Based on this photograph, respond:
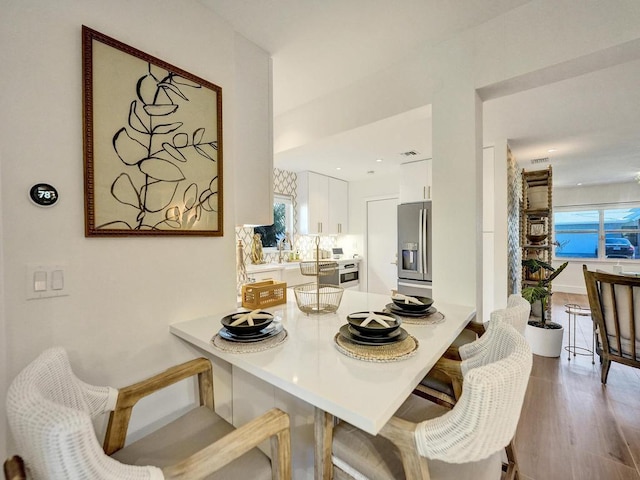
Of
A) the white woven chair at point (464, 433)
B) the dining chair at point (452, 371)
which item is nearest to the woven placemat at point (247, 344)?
the white woven chair at point (464, 433)

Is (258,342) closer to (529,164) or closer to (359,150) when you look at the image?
(359,150)

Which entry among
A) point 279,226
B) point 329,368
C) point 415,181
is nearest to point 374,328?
point 329,368

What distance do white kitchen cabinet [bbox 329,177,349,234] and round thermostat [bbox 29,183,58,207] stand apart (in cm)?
417

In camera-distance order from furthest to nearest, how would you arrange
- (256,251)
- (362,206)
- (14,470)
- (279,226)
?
(362,206)
(279,226)
(256,251)
(14,470)

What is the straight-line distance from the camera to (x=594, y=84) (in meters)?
2.15

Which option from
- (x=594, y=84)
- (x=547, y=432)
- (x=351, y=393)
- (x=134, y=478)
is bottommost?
(x=547, y=432)

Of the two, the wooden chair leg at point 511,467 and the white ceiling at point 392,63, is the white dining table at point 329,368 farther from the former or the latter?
the white ceiling at point 392,63

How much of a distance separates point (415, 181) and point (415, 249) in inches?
38.5

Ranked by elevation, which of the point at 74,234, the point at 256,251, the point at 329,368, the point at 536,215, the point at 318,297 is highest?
the point at 536,215

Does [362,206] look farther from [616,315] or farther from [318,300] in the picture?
[318,300]

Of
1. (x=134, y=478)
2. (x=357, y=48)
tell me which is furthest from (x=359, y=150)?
(x=134, y=478)

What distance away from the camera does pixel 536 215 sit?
3.72 metres

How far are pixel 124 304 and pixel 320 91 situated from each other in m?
2.21

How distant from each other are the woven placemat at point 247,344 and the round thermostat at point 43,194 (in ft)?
2.67
